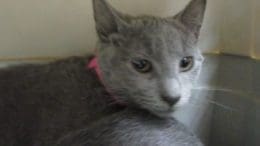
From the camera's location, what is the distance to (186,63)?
1.20m

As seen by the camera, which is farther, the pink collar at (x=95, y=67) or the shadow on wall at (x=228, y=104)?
the shadow on wall at (x=228, y=104)

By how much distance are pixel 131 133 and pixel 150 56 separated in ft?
0.56

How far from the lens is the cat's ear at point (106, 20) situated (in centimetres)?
119

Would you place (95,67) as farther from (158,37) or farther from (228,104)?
(228,104)

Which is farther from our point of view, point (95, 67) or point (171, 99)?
point (95, 67)

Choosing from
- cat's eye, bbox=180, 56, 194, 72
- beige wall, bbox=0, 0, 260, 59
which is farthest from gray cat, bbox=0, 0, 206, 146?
beige wall, bbox=0, 0, 260, 59

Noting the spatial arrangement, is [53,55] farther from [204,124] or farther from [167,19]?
[204,124]

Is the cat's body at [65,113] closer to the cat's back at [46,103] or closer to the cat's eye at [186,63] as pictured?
the cat's back at [46,103]

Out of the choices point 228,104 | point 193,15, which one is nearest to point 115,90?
point 193,15

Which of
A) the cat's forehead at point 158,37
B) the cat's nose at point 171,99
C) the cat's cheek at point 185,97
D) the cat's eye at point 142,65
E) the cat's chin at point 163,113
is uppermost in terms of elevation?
the cat's forehead at point 158,37

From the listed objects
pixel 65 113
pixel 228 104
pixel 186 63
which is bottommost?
pixel 228 104

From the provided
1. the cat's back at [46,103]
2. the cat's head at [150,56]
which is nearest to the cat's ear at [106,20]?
the cat's head at [150,56]

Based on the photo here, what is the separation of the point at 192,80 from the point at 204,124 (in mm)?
408

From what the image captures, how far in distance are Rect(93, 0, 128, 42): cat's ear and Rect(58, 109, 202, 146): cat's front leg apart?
0.18 meters
